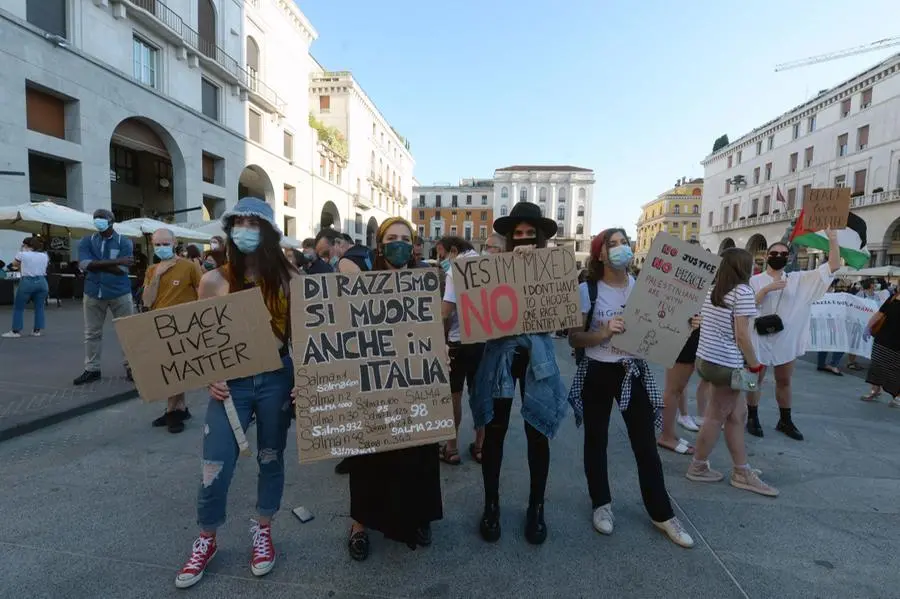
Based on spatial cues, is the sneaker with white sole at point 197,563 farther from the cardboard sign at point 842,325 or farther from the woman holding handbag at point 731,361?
the cardboard sign at point 842,325

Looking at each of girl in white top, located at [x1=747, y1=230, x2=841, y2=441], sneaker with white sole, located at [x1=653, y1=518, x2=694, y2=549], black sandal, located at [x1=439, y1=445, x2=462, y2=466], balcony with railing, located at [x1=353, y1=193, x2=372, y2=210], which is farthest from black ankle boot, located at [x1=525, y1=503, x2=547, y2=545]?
balcony with railing, located at [x1=353, y1=193, x2=372, y2=210]

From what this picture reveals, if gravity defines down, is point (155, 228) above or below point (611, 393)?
above

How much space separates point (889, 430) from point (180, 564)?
22.4ft

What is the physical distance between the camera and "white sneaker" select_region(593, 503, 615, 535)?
282 cm

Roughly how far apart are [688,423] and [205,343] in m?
4.78

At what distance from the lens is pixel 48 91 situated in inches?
536

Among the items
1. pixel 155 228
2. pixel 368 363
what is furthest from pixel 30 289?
pixel 368 363

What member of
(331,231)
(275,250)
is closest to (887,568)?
(275,250)

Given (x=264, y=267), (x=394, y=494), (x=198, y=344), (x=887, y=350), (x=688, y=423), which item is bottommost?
(x=688, y=423)

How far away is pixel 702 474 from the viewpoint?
3598 millimetres

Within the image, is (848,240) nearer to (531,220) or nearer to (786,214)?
(531,220)

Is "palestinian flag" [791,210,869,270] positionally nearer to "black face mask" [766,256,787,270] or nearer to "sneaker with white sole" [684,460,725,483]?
"black face mask" [766,256,787,270]

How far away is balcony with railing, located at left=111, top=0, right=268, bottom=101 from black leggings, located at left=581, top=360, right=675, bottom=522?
20.5 m

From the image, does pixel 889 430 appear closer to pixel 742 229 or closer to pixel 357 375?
pixel 357 375
